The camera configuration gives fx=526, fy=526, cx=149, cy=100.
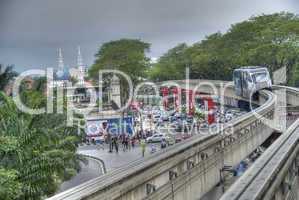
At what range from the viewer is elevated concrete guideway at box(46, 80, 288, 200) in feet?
32.8

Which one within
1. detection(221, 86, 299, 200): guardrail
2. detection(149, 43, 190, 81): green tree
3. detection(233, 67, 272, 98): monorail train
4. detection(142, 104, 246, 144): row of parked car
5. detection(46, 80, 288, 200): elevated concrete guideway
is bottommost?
detection(142, 104, 246, 144): row of parked car

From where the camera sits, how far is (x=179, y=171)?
13797 millimetres

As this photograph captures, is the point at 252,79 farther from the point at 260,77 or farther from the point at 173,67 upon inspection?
the point at 173,67

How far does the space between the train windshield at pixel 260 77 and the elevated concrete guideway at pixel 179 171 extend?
20.7m

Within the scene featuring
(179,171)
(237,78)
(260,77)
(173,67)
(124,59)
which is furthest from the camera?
(173,67)

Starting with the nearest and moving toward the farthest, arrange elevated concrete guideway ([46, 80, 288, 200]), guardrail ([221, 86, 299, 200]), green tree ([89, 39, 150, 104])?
guardrail ([221, 86, 299, 200]) < elevated concrete guideway ([46, 80, 288, 200]) < green tree ([89, 39, 150, 104])

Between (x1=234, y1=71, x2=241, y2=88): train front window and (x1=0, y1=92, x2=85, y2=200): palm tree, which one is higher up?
(x1=234, y1=71, x2=241, y2=88): train front window

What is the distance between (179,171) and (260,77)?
3138 centimetres

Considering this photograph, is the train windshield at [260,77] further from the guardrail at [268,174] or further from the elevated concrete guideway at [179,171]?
the guardrail at [268,174]

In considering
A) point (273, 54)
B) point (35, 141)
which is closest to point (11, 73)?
point (35, 141)

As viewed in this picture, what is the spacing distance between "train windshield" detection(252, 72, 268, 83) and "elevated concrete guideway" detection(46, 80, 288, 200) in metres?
20.7

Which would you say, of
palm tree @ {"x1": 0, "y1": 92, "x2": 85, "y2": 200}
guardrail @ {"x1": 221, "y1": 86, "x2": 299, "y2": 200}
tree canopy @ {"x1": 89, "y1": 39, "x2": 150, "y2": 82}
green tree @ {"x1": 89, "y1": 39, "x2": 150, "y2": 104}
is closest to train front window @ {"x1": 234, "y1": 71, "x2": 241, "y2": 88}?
green tree @ {"x1": 89, "y1": 39, "x2": 150, "y2": 104}

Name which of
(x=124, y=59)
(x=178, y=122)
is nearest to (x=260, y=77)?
(x=178, y=122)

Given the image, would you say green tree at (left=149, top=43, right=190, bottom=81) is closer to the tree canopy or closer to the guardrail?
the tree canopy
